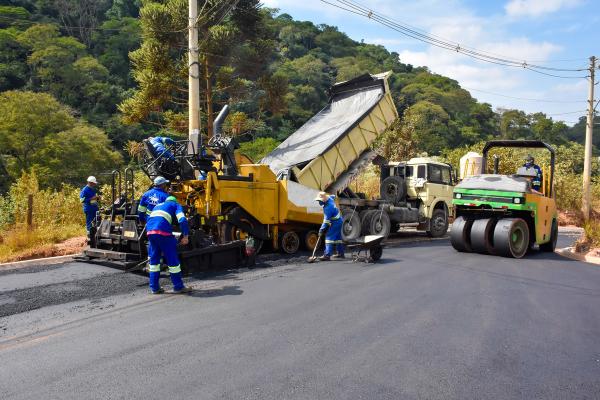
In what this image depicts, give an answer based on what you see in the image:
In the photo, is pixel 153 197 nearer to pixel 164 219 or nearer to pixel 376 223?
pixel 164 219

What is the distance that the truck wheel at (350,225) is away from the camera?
1164 centimetres

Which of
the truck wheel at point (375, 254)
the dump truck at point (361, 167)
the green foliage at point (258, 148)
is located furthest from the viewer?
the green foliage at point (258, 148)

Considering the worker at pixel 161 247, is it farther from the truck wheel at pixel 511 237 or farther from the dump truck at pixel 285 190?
the truck wheel at pixel 511 237

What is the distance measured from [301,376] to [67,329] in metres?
2.70

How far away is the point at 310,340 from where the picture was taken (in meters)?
4.51

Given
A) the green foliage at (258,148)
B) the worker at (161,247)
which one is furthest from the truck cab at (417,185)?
the green foliage at (258,148)

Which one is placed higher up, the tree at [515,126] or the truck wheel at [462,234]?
the tree at [515,126]

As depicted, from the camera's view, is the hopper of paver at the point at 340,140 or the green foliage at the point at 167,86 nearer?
the hopper of paver at the point at 340,140

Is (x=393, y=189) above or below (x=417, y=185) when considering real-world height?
below

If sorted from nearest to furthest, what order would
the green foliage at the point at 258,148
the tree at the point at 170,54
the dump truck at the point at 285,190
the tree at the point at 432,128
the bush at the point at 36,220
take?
the dump truck at the point at 285,190
the bush at the point at 36,220
the tree at the point at 170,54
the green foliage at the point at 258,148
the tree at the point at 432,128

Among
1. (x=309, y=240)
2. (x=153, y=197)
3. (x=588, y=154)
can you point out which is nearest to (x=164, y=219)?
(x=153, y=197)

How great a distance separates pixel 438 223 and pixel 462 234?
408 centimetres

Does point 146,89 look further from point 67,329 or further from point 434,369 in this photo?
point 434,369

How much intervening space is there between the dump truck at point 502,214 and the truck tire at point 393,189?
2985mm
